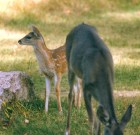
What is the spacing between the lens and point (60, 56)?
9.59m

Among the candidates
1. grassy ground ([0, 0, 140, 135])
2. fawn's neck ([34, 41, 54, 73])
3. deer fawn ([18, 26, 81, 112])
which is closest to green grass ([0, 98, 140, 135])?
grassy ground ([0, 0, 140, 135])

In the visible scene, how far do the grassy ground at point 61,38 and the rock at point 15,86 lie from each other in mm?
205

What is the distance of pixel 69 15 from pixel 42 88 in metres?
11.3

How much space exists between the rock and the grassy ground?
0.20m

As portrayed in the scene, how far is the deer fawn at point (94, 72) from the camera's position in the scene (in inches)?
251

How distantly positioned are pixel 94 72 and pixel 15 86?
234 centimetres

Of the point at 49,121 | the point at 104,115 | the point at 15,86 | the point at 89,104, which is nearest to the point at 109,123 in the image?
the point at 104,115

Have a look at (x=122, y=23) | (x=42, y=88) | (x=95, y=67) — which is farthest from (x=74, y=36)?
(x=122, y=23)

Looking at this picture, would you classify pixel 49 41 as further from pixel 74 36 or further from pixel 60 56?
pixel 74 36

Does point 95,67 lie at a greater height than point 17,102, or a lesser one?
greater

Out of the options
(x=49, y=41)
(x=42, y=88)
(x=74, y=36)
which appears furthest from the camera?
(x=49, y=41)

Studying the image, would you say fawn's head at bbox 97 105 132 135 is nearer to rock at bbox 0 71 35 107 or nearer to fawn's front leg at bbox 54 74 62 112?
rock at bbox 0 71 35 107

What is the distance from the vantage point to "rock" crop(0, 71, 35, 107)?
8945 millimetres

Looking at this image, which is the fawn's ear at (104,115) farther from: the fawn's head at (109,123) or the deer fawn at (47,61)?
the deer fawn at (47,61)
